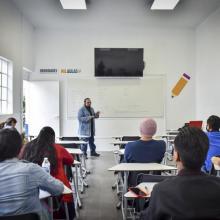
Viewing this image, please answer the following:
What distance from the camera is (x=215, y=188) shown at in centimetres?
152

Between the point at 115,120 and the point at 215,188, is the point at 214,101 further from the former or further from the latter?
the point at 215,188

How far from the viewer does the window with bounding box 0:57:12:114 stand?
7.32 meters

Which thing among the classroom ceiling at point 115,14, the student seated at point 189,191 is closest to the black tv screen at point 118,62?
the classroom ceiling at point 115,14

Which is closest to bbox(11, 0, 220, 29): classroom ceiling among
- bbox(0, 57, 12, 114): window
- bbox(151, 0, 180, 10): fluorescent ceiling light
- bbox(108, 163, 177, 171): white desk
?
bbox(151, 0, 180, 10): fluorescent ceiling light

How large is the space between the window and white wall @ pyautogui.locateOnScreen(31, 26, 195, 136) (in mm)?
1996

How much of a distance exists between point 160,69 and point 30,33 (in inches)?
151

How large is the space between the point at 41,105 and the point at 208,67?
15.4 feet

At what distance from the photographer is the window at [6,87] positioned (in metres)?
7.32

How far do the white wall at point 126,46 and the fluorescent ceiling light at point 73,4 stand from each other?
2.15 metres

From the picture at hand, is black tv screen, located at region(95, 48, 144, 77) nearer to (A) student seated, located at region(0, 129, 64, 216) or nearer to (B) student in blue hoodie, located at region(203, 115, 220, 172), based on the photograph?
(B) student in blue hoodie, located at region(203, 115, 220, 172)

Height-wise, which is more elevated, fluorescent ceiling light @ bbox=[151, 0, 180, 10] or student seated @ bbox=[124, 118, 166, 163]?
fluorescent ceiling light @ bbox=[151, 0, 180, 10]

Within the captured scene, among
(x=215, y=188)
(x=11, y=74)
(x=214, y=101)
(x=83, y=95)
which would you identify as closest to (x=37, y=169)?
(x=215, y=188)

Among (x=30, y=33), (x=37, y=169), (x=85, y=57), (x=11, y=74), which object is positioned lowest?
(x=37, y=169)

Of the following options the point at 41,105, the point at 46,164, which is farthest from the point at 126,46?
the point at 46,164
